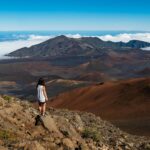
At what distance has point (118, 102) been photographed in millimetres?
46781

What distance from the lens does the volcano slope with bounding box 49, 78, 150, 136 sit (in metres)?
35.4

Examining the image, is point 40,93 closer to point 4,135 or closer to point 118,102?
point 4,135

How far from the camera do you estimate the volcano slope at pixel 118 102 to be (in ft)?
116

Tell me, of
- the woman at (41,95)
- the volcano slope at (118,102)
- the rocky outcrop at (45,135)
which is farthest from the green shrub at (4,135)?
the volcano slope at (118,102)

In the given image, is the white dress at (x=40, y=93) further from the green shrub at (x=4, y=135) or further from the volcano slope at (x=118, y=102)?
the volcano slope at (x=118, y=102)

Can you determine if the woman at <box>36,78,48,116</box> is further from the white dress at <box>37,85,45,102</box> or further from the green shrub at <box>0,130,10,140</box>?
the green shrub at <box>0,130,10,140</box>

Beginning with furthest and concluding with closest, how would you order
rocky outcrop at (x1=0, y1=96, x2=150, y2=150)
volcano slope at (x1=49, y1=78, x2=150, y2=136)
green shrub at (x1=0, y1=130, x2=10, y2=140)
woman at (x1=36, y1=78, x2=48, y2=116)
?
volcano slope at (x1=49, y1=78, x2=150, y2=136) < woman at (x1=36, y1=78, x2=48, y2=116) < green shrub at (x1=0, y1=130, x2=10, y2=140) < rocky outcrop at (x1=0, y1=96, x2=150, y2=150)

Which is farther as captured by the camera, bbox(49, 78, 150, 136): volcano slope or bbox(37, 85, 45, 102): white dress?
bbox(49, 78, 150, 136): volcano slope

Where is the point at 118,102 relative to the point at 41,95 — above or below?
below

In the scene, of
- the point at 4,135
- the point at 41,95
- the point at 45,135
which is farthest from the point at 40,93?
the point at 4,135

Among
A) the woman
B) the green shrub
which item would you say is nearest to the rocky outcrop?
the green shrub

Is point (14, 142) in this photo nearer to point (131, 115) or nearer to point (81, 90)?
point (131, 115)

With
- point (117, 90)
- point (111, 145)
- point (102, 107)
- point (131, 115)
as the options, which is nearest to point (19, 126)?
point (111, 145)

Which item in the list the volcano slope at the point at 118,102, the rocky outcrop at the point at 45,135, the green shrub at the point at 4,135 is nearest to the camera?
the rocky outcrop at the point at 45,135
